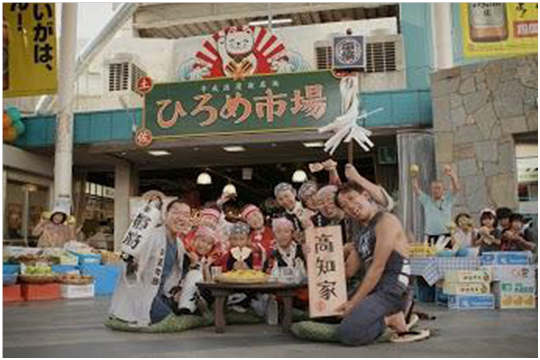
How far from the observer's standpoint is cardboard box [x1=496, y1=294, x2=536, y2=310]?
7703mm

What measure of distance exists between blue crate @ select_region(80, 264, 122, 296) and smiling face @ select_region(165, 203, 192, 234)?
5.45m

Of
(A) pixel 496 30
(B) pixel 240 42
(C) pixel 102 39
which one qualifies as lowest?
(A) pixel 496 30

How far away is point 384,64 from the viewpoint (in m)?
13.8

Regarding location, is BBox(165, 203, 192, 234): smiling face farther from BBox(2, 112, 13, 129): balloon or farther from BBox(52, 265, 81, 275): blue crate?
BBox(2, 112, 13, 129): balloon

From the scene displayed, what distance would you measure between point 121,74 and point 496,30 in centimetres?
908

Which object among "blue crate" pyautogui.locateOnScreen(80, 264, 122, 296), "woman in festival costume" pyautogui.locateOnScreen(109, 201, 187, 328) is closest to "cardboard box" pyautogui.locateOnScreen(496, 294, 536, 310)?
"woman in festival costume" pyautogui.locateOnScreen(109, 201, 187, 328)

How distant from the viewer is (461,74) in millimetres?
11055

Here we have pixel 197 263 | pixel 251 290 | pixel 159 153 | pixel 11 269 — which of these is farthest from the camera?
pixel 159 153

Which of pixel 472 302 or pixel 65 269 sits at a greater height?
pixel 65 269

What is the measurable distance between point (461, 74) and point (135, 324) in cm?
809

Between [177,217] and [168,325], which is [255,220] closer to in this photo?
[177,217]

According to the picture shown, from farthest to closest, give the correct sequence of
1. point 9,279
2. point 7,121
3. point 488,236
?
point 7,121, point 9,279, point 488,236

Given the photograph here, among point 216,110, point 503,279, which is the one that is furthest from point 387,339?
point 216,110

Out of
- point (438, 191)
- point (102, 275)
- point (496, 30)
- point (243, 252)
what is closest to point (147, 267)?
point (243, 252)
